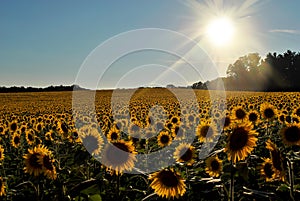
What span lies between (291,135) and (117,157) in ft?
8.57

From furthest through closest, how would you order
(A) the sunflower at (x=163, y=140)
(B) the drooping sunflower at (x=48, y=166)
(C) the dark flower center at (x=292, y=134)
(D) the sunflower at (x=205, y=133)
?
(A) the sunflower at (x=163, y=140), (D) the sunflower at (x=205, y=133), (C) the dark flower center at (x=292, y=134), (B) the drooping sunflower at (x=48, y=166)

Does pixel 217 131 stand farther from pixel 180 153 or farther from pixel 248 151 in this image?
pixel 248 151

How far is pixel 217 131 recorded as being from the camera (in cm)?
873

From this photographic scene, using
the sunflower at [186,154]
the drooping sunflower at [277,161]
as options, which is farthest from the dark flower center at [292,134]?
the drooping sunflower at [277,161]

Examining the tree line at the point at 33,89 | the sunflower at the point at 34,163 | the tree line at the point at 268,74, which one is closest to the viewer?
the sunflower at the point at 34,163

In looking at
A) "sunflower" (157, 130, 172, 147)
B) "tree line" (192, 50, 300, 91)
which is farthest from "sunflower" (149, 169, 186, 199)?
"tree line" (192, 50, 300, 91)

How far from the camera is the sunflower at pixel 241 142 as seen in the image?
3.76 meters

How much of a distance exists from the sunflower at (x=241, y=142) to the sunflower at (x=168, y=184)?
1.94ft

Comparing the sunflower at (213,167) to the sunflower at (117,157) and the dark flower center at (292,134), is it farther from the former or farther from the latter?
the sunflower at (117,157)

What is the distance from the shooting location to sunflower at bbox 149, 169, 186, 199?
347cm

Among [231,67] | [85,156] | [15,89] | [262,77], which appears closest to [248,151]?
[85,156]

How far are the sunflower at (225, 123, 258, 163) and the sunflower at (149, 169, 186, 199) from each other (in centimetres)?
59

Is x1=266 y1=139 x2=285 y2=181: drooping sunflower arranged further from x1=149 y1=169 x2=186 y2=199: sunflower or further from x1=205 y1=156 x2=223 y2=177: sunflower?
x1=205 y1=156 x2=223 y2=177: sunflower

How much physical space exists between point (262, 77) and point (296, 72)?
6.36 m
